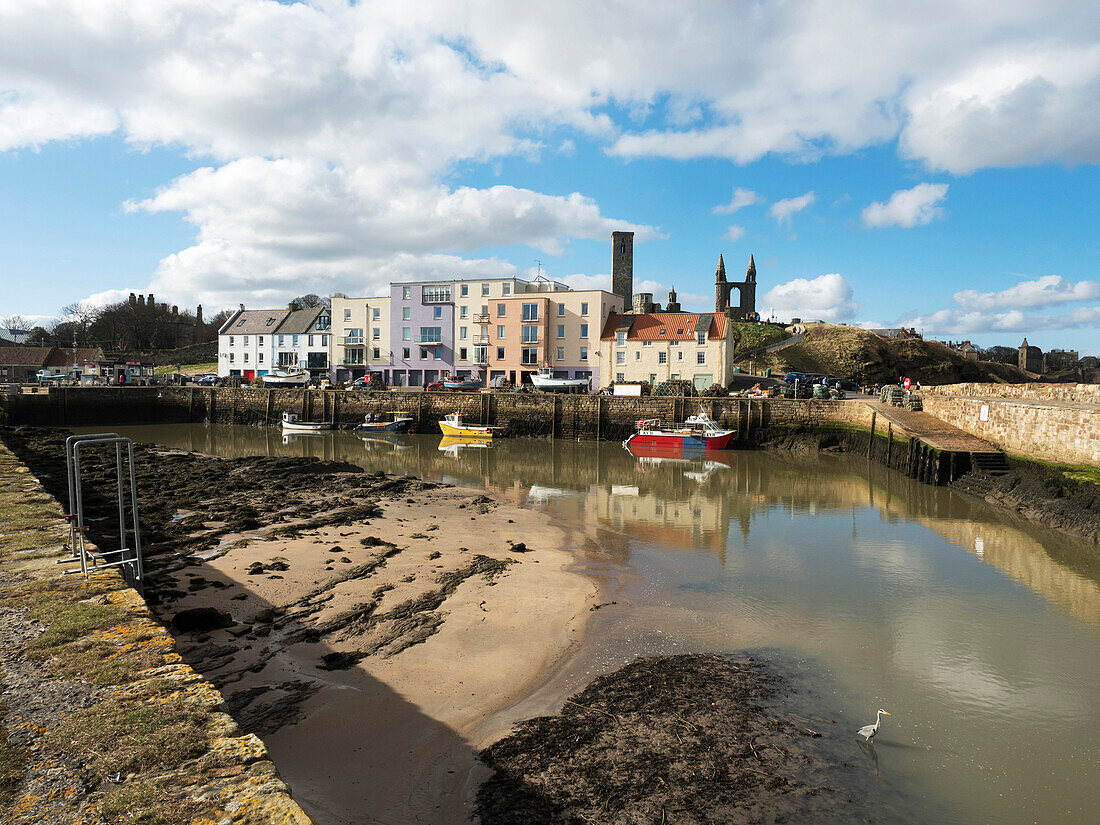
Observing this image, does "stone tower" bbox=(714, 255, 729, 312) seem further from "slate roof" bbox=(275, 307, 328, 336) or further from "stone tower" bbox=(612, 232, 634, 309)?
"slate roof" bbox=(275, 307, 328, 336)

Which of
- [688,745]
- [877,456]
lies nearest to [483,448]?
[877,456]

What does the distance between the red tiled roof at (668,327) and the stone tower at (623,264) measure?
34.1 feet

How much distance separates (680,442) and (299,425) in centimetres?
2629

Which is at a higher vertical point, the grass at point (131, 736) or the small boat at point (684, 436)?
the grass at point (131, 736)

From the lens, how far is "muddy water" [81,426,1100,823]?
6.72 m

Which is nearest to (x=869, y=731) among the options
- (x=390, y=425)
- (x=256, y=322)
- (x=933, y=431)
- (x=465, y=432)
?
(x=933, y=431)

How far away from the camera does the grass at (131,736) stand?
3609 mm

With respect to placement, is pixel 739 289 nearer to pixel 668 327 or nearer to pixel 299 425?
pixel 668 327

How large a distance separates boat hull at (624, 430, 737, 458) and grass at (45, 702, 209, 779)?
104 ft

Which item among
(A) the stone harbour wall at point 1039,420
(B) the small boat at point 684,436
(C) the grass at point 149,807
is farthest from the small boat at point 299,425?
(C) the grass at point 149,807

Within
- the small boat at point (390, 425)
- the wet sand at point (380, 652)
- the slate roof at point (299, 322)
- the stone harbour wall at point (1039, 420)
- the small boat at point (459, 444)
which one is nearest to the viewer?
the wet sand at point (380, 652)

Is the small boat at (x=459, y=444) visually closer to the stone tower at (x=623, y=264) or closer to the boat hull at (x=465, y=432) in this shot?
the boat hull at (x=465, y=432)

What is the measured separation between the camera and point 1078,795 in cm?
629

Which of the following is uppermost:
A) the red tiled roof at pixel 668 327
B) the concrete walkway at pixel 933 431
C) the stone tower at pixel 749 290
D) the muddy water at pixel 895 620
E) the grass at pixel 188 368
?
the stone tower at pixel 749 290
